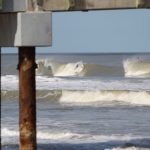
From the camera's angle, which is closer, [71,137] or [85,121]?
[71,137]

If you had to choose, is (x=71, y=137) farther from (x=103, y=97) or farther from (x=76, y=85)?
(x=76, y=85)

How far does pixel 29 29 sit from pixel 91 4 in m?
0.92

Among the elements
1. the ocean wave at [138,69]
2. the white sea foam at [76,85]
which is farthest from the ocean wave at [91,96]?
the ocean wave at [138,69]

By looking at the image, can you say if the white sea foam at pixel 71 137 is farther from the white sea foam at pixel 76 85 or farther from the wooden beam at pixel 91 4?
the white sea foam at pixel 76 85

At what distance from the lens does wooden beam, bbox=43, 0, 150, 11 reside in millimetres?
9555

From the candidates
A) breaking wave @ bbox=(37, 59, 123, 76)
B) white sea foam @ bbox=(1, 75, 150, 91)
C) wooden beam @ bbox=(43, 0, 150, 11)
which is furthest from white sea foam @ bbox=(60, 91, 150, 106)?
wooden beam @ bbox=(43, 0, 150, 11)

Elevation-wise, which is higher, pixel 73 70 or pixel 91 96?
pixel 91 96

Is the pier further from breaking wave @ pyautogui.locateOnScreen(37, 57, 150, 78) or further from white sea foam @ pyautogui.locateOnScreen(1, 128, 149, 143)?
breaking wave @ pyautogui.locateOnScreen(37, 57, 150, 78)

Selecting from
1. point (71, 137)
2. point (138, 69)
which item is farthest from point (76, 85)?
point (71, 137)

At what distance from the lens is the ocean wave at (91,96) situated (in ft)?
108

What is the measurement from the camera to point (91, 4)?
9617mm

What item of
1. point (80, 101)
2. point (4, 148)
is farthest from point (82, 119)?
point (80, 101)

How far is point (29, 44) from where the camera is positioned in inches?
368

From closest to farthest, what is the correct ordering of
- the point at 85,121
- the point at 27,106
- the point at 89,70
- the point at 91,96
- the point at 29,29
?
the point at 29,29
the point at 27,106
the point at 85,121
the point at 91,96
the point at 89,70
